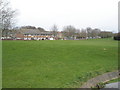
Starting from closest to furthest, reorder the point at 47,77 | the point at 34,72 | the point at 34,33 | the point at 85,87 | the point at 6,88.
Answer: the point at 6,88
the point at 85,87
the point at 47,77
the point at 34,72
the point at 34,33

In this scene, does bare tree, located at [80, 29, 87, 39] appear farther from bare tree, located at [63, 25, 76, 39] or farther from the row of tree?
bare tree, located at [63, 25, 76, 39]

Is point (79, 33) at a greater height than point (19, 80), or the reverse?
point (79, 33)

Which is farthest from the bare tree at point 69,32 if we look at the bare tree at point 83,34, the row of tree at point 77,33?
the bare tree at point 83,34

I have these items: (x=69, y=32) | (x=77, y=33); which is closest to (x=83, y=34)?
(x=77, y=33)

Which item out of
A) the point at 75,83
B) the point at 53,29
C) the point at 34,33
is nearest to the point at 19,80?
the point at 75,83

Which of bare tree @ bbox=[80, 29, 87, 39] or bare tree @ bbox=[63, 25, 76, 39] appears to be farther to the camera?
bare tree @ bbox=[80, 29, 87, 39]

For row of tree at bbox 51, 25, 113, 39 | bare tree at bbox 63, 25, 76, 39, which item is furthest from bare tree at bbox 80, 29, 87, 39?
bare tree at bbox 63, 25, 76, 39

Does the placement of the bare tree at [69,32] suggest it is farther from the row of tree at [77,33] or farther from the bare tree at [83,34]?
the bare tree at [83,34]

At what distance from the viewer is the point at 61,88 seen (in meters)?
6.17

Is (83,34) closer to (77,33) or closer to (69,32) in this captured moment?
(77,33)

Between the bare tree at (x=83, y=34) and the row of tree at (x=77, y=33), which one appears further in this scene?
the bare tree at (x=83, y=34)

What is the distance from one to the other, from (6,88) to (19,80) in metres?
0.96

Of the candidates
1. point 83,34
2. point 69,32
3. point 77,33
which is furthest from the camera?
point 77,33

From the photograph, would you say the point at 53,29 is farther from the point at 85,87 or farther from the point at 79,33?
the point at 85,87
